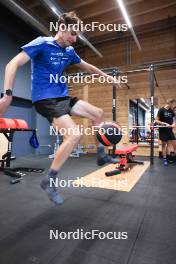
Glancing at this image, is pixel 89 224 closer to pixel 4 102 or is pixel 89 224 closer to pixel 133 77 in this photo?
pixel 4 102

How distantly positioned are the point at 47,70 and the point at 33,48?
0.21 metres

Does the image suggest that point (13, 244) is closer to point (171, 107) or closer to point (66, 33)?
point (66, 33)

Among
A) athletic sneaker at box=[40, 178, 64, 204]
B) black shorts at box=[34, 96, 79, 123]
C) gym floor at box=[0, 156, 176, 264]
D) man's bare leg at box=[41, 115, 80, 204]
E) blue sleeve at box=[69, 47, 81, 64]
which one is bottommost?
gym floor at box=[0, 156, 176, 264]

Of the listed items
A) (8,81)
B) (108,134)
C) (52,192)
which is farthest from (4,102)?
(108,134)

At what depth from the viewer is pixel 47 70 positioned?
5.64 feet

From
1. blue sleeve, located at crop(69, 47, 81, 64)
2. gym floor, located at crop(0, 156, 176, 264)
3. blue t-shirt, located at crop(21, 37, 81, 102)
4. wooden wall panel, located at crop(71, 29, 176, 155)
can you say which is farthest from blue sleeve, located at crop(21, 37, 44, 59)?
wooden wall panel, located at crop(71, 29, 176, 155)

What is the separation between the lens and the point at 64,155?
1.61m

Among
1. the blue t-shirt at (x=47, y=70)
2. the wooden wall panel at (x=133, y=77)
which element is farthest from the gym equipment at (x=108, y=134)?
the wooden wall panel at (x=133, y=77)

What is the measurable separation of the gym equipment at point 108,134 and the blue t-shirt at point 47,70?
1.63 feet

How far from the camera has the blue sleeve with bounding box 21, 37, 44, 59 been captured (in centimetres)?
155

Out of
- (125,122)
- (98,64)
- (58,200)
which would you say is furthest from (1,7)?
(58,200)

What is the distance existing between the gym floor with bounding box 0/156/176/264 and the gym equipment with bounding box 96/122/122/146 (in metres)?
0.70

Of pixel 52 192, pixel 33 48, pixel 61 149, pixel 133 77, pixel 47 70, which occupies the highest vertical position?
pixel 133 77

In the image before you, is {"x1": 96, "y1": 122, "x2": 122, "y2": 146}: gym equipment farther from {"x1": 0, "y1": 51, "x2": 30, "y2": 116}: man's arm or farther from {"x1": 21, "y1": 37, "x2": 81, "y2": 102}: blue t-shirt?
{"x1": 0, "y1": 51, "x2": 30, "y2": 116}: man's arm
